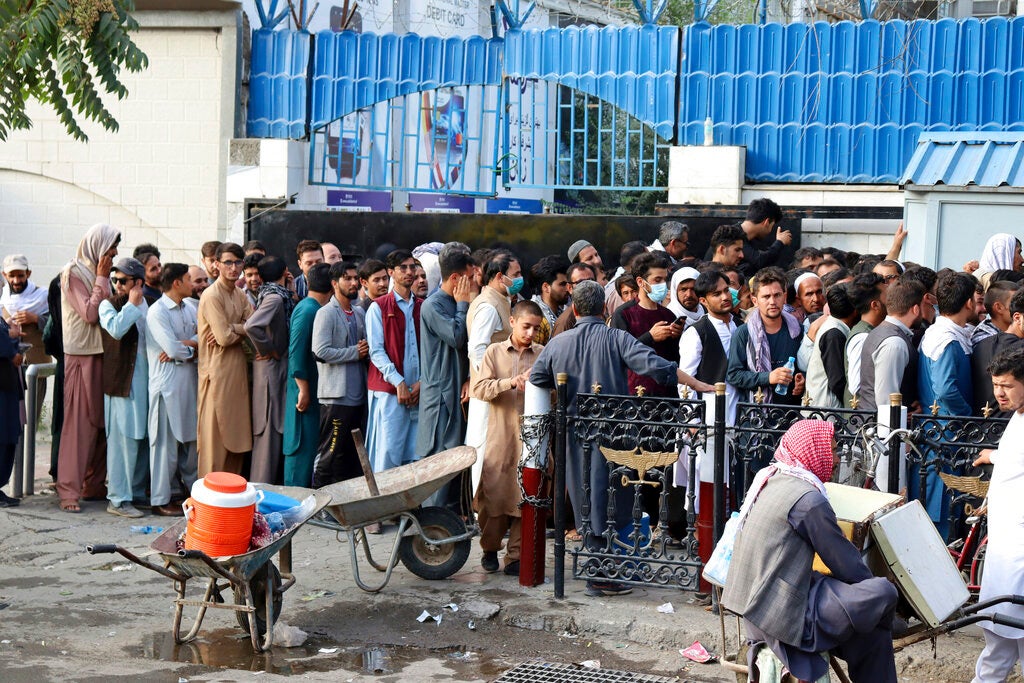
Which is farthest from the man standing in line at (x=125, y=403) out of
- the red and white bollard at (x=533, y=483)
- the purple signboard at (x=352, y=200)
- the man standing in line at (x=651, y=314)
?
the purple signboard at (x=352, y=200)

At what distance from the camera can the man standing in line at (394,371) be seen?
8914 millimetres

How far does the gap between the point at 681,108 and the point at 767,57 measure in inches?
39.5

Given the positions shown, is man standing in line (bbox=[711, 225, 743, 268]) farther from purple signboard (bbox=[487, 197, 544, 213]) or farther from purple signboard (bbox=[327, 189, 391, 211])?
purple signboard (bbox=[487, 197, 544, 213])

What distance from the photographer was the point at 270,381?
30.7ft

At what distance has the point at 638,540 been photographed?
6.90 m

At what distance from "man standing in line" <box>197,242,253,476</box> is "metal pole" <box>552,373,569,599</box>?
3.12m

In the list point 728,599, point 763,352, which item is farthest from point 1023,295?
point 728,599

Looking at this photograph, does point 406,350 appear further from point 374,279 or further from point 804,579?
point 804,579

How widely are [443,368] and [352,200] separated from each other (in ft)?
23.7

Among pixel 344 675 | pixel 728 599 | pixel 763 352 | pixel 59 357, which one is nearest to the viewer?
pixel 728 599

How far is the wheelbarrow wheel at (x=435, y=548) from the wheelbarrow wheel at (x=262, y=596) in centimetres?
108

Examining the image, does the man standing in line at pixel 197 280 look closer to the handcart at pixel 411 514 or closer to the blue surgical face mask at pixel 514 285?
the blue surgical face mask at pixel 514 285

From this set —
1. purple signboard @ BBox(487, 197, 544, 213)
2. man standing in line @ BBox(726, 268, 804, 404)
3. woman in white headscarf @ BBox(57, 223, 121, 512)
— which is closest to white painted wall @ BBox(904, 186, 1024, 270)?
man standing in line @ BBox(726, 268, 804, 404)

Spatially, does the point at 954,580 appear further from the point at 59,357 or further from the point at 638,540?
the point at 59,357
